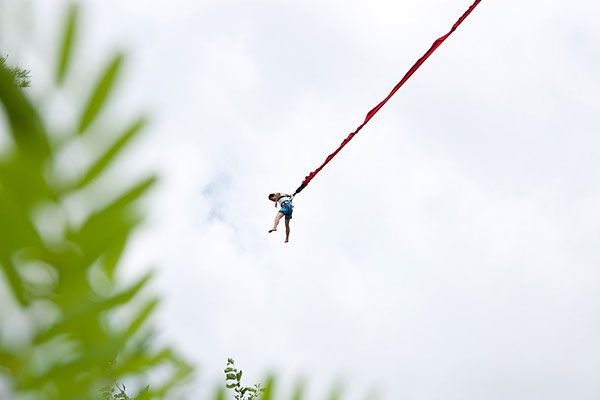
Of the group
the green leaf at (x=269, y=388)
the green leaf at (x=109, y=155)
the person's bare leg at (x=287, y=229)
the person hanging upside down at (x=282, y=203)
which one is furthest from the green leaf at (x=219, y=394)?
the person's bare leg at (x=287, y=229)

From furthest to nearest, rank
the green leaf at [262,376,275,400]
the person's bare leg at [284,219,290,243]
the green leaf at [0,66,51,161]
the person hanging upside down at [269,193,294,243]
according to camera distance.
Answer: the person's bare leg at [284,219,290,243] → the person hanging upside down at [269,193,294,243] → the green leaf at [262,376,275,400] → the green leaf at [0,66,51,161]

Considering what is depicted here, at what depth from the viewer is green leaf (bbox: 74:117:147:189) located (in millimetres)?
213

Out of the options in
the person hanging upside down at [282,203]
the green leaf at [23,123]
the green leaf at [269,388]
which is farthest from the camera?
the person hanging upside down at [282,203]

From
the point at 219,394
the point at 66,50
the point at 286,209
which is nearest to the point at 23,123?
the point at 66,50

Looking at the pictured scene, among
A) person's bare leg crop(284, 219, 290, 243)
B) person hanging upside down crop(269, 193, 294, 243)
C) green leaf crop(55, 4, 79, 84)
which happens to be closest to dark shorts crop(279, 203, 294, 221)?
person hanging upside down crop(269, 193, 294, 243)

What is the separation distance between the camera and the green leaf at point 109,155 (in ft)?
0.70

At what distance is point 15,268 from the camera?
0.21m

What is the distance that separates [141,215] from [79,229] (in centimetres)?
2

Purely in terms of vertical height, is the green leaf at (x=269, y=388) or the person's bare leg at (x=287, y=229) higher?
the person's bare leg at (x=287, y=229)

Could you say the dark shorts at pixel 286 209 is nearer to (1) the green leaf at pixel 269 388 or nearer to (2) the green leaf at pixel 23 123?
(1) the green leaf at pixel 269 388

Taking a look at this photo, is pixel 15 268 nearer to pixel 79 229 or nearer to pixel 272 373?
pixel 79 229

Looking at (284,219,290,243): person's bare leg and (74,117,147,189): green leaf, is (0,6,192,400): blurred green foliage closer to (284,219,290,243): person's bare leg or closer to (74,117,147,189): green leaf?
(74,117,147,189): green leaf

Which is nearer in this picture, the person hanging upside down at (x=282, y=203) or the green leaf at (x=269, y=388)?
the green leaf at (x=269, y=388)

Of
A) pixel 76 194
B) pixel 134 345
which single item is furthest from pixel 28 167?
pixel 134 345
